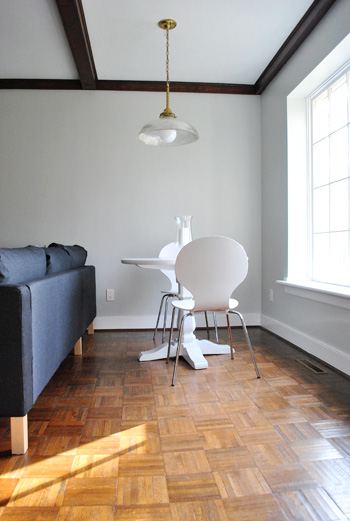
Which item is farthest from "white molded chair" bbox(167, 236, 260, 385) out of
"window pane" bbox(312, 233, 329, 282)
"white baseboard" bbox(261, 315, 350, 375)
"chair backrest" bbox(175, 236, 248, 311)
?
"window pane" bbox(312, 233, 329, 282)

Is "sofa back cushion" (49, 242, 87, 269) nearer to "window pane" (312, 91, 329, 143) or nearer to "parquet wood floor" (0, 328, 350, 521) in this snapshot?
"parquet wood floor" (0, 328, 350, 521)

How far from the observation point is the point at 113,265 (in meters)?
4.04

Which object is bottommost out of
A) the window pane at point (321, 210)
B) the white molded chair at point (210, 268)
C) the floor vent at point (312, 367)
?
the floor vent at point (312, 367)

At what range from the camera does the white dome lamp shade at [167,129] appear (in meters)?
2.72

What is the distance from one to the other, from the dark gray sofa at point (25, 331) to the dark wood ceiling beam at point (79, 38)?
170 cm

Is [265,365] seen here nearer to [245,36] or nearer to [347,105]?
[347,105]

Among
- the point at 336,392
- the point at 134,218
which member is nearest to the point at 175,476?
the point at 336,392

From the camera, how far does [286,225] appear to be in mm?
3467

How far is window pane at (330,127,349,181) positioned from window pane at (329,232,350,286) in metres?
0.44

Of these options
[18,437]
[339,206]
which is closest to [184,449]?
[18,437]

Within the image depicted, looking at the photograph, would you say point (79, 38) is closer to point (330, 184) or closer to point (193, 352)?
point (330, 184)

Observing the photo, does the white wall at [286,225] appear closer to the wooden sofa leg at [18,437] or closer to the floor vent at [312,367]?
the floor vent at [312,367]

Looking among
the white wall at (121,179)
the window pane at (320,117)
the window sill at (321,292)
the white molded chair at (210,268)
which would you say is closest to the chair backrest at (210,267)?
the white molded chair at (210,268)

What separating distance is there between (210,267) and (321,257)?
4.27 ft
